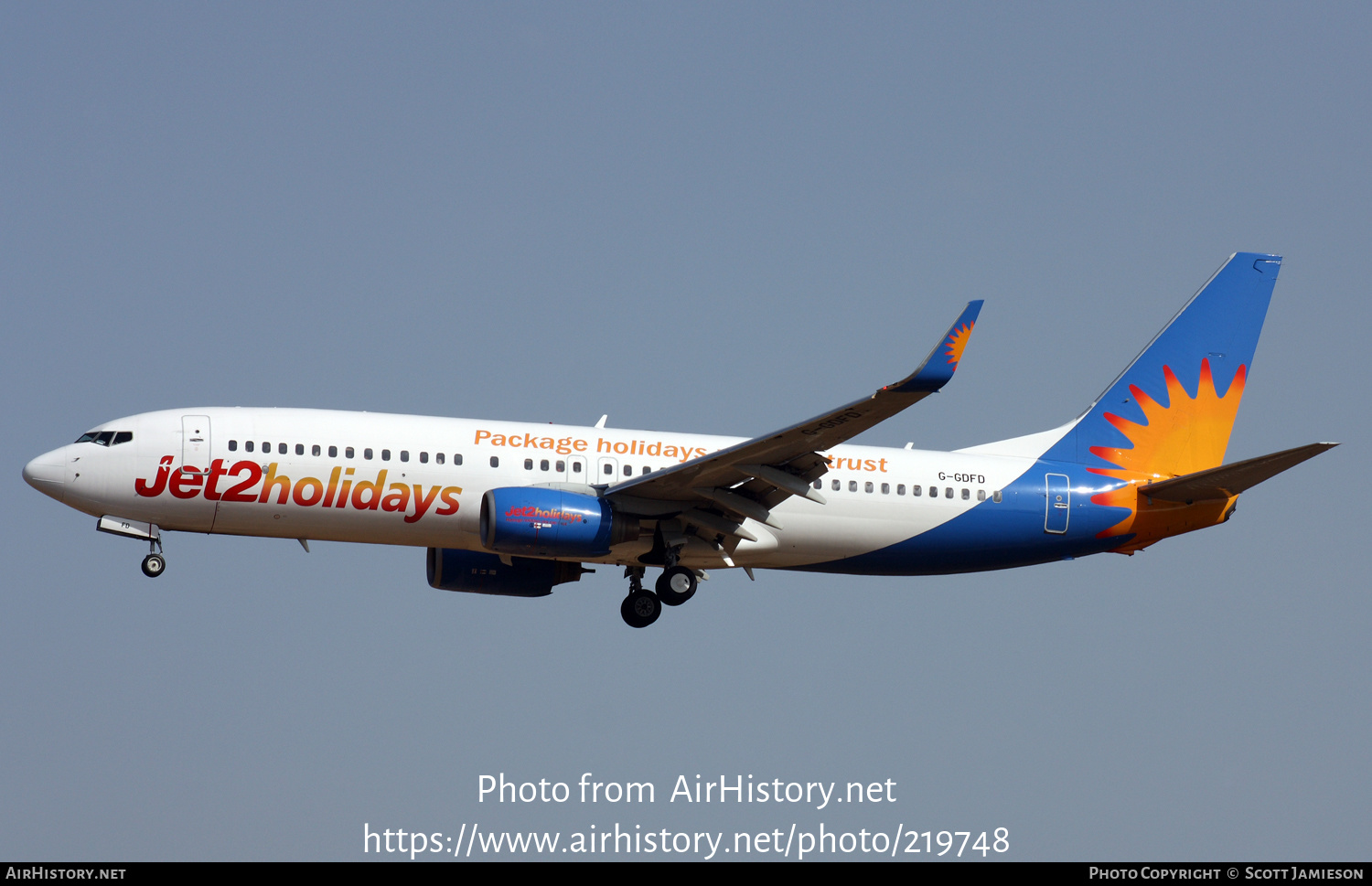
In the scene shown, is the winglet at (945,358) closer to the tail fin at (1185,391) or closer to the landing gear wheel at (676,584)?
the landing gear wheel at (676,584)

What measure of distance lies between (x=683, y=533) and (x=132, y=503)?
35.4 ft

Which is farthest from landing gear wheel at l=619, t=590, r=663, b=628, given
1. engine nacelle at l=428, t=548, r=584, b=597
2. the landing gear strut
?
engine nacelle at l=428, t=548, r=584, b=597

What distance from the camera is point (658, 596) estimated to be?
32031 millimetres

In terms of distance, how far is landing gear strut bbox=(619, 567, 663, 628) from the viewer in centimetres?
3191

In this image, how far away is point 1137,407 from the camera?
115 feet

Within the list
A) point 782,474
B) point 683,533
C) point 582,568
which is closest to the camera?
point 782,474

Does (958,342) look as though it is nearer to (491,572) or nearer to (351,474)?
(351,474)

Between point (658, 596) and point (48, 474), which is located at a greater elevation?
point (48, 474)

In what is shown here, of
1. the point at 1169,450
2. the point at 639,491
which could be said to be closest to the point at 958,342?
the point at 639,491

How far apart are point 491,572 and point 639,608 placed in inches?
143

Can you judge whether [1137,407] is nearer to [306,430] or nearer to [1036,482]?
[1036,482]

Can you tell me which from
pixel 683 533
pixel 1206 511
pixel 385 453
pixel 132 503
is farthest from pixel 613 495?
pixel 1206 511

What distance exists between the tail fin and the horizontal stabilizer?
1.21 meters

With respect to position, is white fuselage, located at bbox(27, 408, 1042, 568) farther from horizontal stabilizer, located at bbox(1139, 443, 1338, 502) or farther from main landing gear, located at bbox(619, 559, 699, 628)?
horizontal stabilizer, located at bbox(1139, 443, 1338, 502)
